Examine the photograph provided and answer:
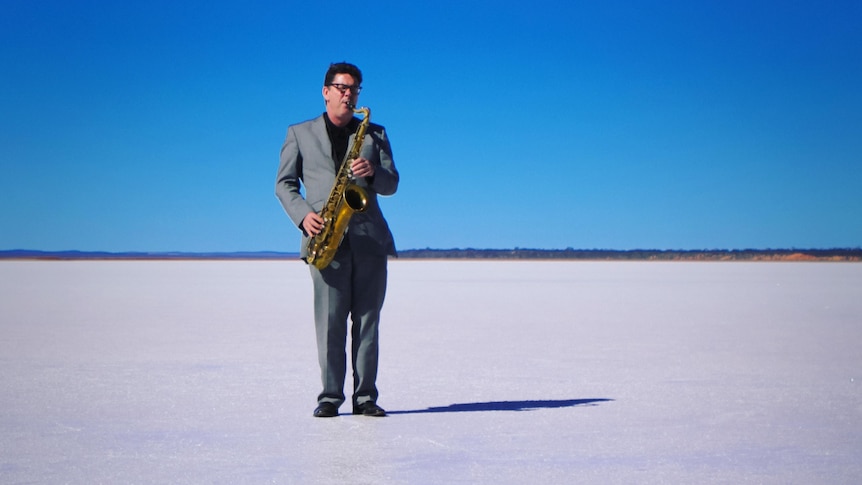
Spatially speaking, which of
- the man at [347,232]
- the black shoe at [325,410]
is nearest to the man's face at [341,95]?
the man at [347,232]

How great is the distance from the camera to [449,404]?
5156 mm

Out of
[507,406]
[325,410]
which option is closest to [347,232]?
[325,410]

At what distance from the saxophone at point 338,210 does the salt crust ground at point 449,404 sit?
84cm

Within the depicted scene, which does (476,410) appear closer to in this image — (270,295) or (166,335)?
(166,335)

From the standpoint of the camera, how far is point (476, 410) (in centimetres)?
496

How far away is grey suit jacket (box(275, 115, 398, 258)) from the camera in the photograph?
448cm

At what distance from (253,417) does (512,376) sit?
212 cm

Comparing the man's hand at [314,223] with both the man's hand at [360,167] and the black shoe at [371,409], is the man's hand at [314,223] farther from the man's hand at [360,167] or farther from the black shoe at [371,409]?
the black shoe at [371,409]

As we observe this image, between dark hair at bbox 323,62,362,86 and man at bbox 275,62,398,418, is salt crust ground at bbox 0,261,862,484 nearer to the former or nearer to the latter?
man at bbox 275,62,398,418

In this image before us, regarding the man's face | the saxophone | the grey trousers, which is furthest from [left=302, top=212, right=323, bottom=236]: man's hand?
the man's face

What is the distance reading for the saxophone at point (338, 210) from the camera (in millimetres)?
4355

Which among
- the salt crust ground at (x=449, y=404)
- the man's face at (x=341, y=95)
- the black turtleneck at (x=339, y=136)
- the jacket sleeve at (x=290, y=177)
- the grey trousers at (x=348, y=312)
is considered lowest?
the salt crust ground at (x=449, y=404)

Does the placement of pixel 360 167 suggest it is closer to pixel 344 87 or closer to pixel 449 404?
pixel 344 87

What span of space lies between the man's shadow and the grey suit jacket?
91 centimetres
